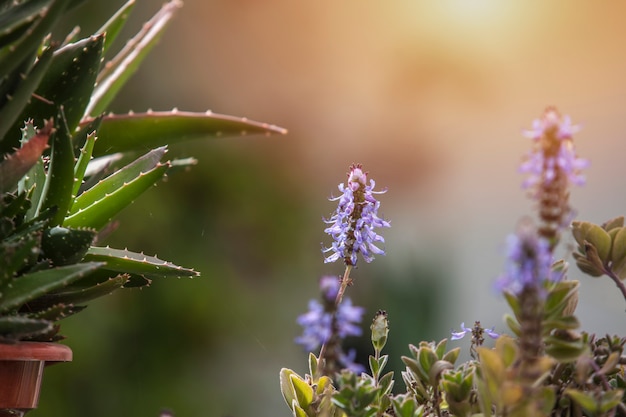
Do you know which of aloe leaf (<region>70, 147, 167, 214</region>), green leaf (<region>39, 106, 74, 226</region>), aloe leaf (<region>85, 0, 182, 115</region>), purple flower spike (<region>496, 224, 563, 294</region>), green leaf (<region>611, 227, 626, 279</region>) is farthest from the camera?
aloe leaf (<region>85, 0, 182, 115</region>)

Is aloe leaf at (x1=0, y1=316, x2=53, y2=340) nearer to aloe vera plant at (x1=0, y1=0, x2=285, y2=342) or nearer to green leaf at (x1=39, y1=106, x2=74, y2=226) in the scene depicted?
aloe vera plant at (x1=0, y1=0, x2=285, y2=342)

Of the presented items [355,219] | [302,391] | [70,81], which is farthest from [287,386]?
[70,81]

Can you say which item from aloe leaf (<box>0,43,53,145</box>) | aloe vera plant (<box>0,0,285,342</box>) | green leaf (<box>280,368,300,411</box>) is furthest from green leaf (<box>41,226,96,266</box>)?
green leaf (<box>280,368,300,411</box>)

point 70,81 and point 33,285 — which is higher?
point 70,81

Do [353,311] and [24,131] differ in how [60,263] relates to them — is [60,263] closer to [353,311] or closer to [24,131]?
[24,131]

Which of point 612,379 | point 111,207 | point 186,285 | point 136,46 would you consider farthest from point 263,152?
point 612,379

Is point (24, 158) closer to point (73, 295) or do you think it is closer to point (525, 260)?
point (73, 295)
